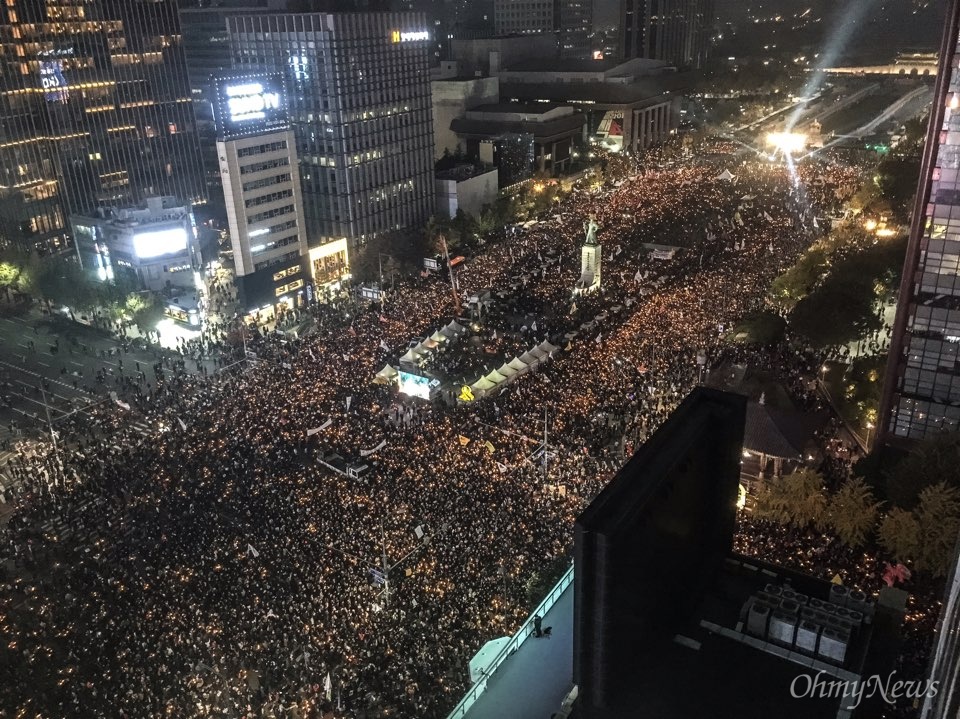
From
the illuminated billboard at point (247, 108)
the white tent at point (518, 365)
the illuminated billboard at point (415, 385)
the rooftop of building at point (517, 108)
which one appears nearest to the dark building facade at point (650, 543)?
the illuminated billboard at point (415, 385)

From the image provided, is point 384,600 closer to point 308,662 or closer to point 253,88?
point 308,662

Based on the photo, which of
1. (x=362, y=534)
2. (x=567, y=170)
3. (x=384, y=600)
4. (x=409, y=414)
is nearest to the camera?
(x=384, y=600)

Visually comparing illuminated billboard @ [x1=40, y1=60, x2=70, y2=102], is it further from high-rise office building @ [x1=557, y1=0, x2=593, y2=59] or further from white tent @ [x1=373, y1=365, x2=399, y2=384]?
high-rise office building @ [x1=557, y1=0, x2=593, y2=59]

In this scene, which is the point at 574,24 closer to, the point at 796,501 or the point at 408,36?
the point at 408,36

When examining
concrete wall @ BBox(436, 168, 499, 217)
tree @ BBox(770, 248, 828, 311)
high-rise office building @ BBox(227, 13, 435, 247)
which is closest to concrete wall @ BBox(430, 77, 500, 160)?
concrete wall @ BBox(436, 168, 499, 217)

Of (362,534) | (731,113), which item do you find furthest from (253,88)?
(731,113)
